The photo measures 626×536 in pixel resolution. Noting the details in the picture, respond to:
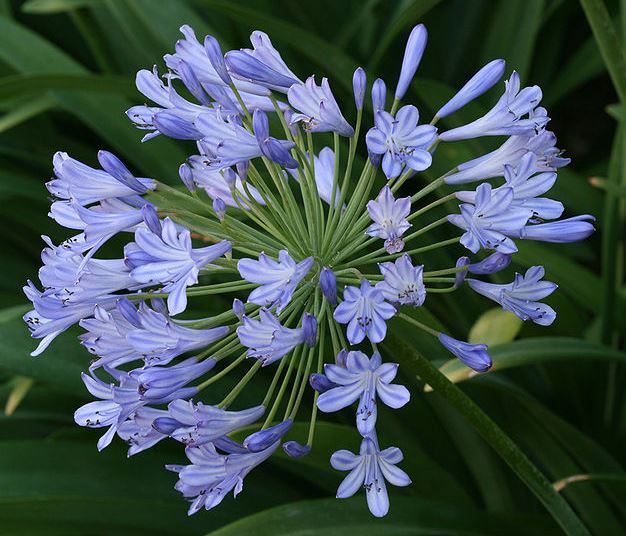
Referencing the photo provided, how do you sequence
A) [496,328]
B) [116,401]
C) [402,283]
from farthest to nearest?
[496,328] < [116,401] < [402,283]

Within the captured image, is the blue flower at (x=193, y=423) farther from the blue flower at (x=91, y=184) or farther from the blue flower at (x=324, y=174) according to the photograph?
the blue flower at (x=324, y=174)

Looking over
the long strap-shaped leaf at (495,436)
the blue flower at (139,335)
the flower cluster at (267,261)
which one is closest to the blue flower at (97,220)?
the flower cluster at (267,261)

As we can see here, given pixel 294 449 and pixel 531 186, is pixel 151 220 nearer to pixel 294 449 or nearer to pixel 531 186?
pixel 294 449

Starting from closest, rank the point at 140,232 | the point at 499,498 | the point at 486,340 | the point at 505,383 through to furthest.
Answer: the point at 140,232, the point at 505,383, the point at 486,340, the point at 499,498

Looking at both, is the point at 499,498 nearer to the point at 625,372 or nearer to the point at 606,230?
the point at 625,372

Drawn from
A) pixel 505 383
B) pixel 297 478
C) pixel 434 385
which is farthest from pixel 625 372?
pixel 434 385

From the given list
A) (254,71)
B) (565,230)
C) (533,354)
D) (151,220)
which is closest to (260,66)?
(254,71)
